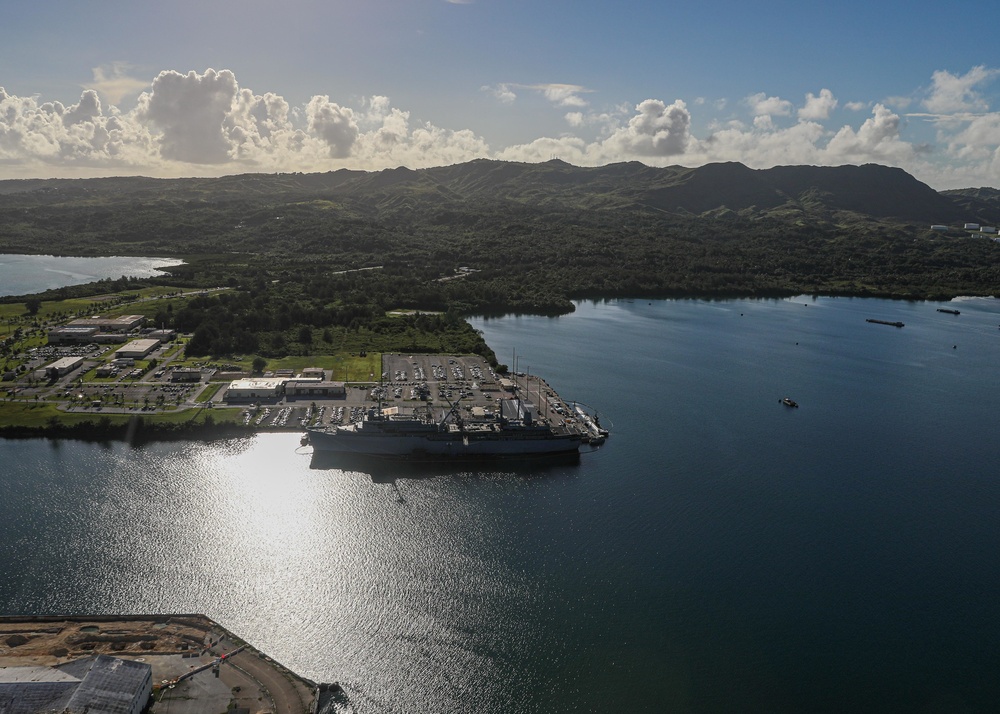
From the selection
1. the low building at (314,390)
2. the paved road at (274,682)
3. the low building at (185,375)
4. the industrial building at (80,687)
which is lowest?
the low building at (185,375)

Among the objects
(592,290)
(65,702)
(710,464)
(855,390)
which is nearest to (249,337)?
(710,464)

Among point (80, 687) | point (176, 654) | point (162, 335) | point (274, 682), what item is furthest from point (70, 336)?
point (274, 682)

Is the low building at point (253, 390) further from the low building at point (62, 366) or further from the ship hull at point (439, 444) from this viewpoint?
the low building at point (62, 366)

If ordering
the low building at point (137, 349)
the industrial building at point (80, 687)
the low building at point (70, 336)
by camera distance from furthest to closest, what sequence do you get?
1. the low building at point (70, 336)
2. the low building at point (137, 349)
3. the industrial building at point (80, 687)

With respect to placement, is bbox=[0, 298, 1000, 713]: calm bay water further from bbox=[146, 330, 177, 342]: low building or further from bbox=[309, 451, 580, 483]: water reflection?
bbox=[146, 330, 177, 342]: low building

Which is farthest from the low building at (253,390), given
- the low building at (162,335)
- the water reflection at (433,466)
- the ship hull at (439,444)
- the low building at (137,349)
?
the low building at (162,335)

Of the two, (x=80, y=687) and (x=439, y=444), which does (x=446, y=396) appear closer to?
(x=439, y=444)
